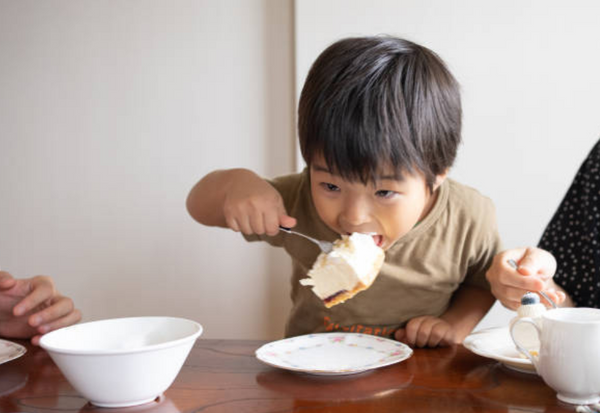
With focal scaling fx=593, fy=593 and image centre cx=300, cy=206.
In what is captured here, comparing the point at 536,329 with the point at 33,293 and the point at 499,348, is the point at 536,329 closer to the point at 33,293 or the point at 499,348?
the point at 499,348

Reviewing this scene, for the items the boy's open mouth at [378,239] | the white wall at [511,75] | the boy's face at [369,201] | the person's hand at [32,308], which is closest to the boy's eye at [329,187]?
the boy's face at [369,201]

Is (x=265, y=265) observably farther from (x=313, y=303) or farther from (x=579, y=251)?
(x=579, y=251)

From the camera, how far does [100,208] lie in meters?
1.99

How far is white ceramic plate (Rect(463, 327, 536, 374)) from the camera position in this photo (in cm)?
86

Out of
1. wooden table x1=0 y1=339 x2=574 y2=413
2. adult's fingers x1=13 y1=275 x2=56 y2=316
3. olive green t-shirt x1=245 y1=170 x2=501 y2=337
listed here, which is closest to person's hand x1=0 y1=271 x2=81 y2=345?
adult's fingers x1=13 y1=275 x2=56 y2=316

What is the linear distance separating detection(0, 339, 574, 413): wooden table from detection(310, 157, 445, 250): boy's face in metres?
0.24

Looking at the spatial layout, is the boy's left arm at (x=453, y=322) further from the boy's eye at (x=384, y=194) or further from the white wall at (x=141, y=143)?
the white wall at (x=141, y=143)

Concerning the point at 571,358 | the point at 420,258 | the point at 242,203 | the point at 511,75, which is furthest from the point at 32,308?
the point at 511,75

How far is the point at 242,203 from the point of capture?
1.12 m

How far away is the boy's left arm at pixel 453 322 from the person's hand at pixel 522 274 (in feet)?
0.48

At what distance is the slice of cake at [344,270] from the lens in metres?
0.97

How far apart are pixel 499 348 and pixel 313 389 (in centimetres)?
36

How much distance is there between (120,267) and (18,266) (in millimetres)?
364

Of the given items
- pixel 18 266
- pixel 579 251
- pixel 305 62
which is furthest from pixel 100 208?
pixel 579 251
